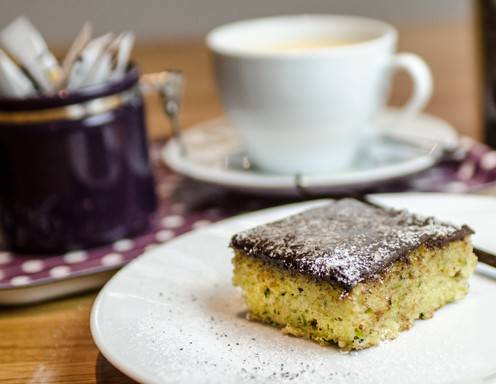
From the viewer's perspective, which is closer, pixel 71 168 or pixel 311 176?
pixel 71 168

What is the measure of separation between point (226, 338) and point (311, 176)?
1.41 ft

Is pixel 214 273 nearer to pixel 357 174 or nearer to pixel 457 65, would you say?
pixel 357 174

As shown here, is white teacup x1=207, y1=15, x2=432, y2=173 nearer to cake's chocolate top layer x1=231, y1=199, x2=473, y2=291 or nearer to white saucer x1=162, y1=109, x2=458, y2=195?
white saucer x1=162, y1=109, x2=458, y2=195

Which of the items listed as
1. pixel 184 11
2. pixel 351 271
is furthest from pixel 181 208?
pixel 184 11

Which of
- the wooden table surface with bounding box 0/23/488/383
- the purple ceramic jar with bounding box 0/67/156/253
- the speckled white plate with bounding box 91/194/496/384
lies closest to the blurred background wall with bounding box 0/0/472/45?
the wooden table surface with bounding box 0/23/488/383

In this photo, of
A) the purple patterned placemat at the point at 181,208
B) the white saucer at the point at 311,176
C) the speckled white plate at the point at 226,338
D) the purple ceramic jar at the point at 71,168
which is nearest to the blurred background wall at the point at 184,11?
the white saucer at the point at 311,176

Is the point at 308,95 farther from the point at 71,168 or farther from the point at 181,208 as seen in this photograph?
the point at 71,168

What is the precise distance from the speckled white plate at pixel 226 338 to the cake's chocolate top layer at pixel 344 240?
7cm

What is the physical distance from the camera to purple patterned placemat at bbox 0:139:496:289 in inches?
40.5

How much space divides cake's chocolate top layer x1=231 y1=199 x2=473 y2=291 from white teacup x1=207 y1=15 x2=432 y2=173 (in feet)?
0.99

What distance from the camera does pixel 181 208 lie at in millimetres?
1228

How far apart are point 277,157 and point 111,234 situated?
27 centimetres

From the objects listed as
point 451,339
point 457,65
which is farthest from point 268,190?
point 457,65

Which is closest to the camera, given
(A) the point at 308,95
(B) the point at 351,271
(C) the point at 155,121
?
(B) the point at 351,271
